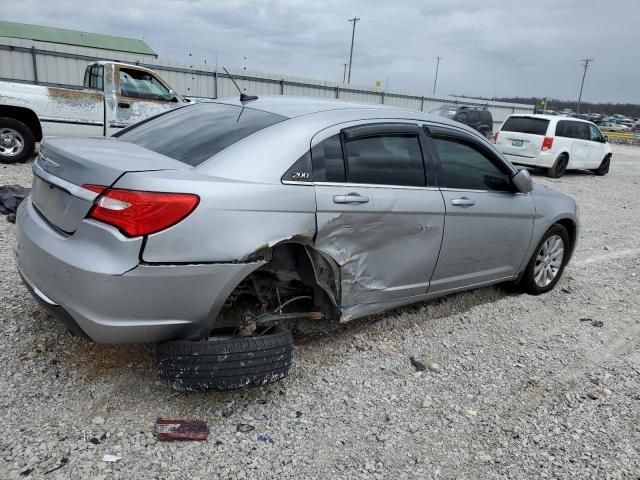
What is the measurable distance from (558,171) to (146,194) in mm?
14529

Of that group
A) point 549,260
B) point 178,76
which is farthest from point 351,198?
point 178,76

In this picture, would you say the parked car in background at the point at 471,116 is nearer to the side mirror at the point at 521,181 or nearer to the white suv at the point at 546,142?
the white suv at the point at 546,142

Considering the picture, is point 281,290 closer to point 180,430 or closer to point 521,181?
point 180,430

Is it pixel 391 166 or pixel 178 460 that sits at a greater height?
pixel 391 166

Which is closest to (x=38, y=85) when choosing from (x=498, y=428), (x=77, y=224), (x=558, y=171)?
(x=77, y=224)

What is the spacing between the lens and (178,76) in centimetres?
2094

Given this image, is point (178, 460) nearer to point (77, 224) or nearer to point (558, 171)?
point (77, 224)

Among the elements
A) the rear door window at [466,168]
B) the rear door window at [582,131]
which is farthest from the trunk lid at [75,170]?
the rear door window at [582,131]

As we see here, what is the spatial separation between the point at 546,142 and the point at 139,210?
1389cm

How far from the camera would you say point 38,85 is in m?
9.04

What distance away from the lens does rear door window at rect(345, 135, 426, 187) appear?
10.2ft

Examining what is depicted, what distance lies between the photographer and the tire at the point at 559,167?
14344 mm

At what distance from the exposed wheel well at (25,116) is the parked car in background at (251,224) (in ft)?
21.2

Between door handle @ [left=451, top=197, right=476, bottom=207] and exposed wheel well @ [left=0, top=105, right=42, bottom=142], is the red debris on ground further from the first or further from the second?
exposed wheel well @ [left=0, top=105, right=42, bottom=142]
